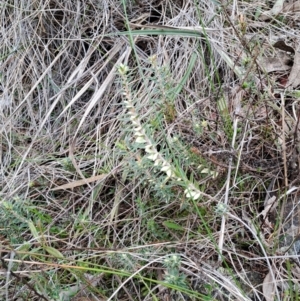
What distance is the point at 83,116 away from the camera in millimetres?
2012

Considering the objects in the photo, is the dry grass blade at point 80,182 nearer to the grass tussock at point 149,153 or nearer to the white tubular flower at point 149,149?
the grass tussock at point 149,153

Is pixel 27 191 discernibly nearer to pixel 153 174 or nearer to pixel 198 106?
pixel 153 174

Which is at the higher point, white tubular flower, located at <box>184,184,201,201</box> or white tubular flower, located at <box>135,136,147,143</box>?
Result: white tubular flower, located at <box>135,136,147,143</box>

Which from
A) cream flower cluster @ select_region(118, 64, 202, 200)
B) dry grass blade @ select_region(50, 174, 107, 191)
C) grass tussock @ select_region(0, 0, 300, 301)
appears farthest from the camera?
dry grass blade @ select_region(50, 174, 107, 191)

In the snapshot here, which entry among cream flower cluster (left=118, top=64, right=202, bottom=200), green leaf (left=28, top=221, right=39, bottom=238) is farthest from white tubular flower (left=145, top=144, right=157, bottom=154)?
green leaf (left=28, top=221, right=39, bottom=238)

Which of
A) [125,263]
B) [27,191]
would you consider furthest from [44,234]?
[125,263]

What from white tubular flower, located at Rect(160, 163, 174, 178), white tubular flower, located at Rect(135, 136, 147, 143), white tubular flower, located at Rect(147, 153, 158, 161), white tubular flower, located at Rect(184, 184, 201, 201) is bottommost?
white tubular flower, located at Rect(184, 184, 201, 201)

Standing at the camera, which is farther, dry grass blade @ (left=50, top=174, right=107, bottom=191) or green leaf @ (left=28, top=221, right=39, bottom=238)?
dry grass blade @ (left=50, top=174, right=107, bottom=191)

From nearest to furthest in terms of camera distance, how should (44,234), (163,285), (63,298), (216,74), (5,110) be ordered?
(163,285) < (63,298) < (44,234) < (216,74) < (5,110)

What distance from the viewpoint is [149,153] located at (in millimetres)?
1513

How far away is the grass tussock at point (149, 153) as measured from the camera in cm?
158

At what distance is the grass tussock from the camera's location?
62.0 inches

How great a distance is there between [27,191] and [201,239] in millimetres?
677

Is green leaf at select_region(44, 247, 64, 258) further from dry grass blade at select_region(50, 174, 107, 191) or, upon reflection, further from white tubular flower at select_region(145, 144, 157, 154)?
white tubular flower at select_region(145, 144, 157, 154)
